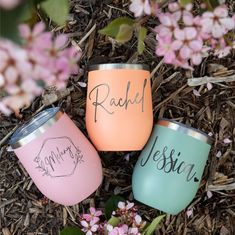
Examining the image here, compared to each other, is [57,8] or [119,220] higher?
[57,8]

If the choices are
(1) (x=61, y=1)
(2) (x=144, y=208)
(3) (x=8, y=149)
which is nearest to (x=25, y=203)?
(3) (x=8, y=149)

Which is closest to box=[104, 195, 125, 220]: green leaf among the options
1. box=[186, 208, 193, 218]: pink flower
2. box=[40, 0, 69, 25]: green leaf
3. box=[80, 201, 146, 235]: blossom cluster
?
box=[80, 201, 146, 235]: blossom cluster

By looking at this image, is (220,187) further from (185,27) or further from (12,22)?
(12,22)

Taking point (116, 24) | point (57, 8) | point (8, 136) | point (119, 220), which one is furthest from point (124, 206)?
point (57, 8)

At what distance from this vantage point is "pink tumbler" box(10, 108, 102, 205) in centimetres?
92

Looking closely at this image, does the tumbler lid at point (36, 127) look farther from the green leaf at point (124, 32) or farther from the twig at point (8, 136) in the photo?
the green leaf at point (124, 32)

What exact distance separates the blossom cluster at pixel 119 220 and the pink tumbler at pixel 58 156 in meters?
0.07

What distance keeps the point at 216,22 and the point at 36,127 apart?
38 cm

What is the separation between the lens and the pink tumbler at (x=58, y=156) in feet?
3.01

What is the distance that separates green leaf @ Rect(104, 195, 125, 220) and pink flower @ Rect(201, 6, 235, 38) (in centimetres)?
46

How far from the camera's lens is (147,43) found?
1.08 m

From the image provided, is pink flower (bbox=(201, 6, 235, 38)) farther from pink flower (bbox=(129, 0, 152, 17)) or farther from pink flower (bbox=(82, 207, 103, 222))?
pink flower (bbox=(82, 207, 103, 222))

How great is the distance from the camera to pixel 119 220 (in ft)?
3.31

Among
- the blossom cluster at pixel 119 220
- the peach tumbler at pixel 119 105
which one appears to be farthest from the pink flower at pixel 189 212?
the peach tumbler at pixel 119 105
